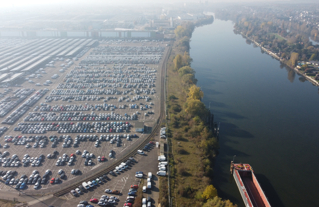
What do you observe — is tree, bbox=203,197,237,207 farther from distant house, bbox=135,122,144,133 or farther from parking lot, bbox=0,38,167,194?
distant house, bbox=135,122,144,133

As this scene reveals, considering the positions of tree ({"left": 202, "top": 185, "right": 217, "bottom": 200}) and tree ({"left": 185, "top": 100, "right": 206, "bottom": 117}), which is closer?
tree ({"left": 202, "top": 185, "right": 217, "bottom": 200})

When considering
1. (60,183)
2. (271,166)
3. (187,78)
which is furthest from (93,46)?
(271,166)

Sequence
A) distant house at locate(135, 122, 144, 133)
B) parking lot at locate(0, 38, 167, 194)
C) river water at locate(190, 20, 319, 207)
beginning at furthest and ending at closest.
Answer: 1. distant house at locate(135, 122, 144, 133)
2. parking lot at locate(0, 38, 167, 194)
3. river water at locate(190, 20, 319, 207)

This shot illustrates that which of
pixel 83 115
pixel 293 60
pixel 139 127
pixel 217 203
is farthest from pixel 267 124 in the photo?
pixel 293 60

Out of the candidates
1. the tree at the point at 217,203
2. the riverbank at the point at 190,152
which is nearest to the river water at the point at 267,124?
the riverbank at the point at 190,152

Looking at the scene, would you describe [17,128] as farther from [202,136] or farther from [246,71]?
[246,71]

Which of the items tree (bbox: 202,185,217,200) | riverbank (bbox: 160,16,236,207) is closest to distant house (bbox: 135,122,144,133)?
riverbank (bbox: 160,16,236,207)

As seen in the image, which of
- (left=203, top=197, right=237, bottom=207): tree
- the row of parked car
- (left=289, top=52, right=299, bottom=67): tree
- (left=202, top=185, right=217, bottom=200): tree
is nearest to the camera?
(left=203, top=197, right=237, bottom=207): tree

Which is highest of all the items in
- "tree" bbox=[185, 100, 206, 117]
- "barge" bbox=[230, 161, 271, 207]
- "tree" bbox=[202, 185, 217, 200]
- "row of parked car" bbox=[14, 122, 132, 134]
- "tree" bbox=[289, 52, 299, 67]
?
"tree" bbox=[289, 52, 299, 67]
